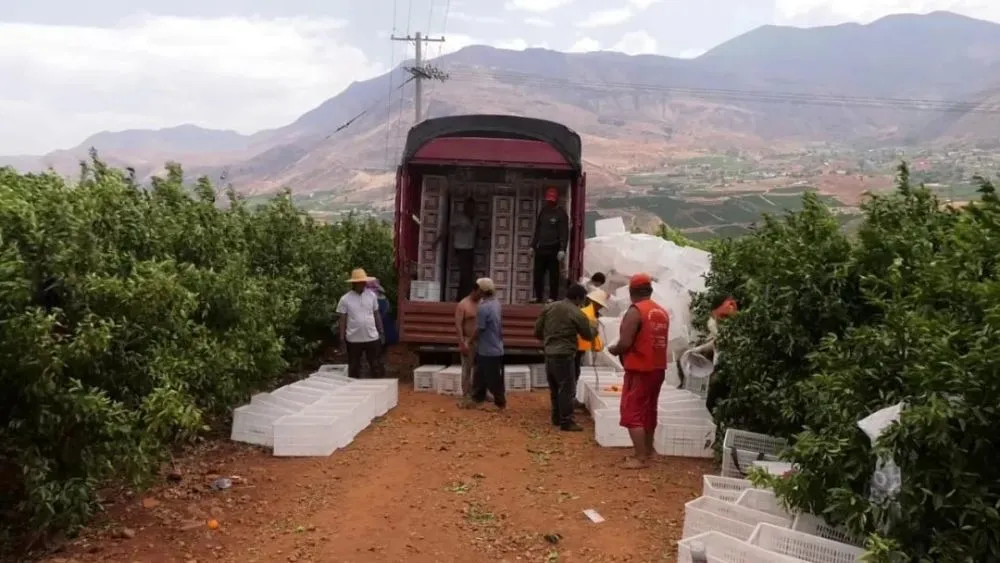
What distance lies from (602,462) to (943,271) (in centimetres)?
381

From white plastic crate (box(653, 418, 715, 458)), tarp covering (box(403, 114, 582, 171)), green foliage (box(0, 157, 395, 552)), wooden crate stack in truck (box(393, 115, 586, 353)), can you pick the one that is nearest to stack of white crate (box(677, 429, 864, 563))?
white plastic crate (box(653, 418, 715, 458))

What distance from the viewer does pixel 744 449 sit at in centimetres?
687

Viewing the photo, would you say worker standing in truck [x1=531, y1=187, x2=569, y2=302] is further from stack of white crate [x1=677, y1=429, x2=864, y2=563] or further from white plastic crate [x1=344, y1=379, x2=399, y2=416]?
stack of white crate [x1=677, y1=429, x2=864, y2=563]

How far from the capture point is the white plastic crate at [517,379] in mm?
11469

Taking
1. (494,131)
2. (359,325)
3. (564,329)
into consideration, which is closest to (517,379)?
(359,325)

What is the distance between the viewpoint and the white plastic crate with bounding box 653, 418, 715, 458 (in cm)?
779

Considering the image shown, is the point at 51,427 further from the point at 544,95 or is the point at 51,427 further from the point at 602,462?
the point at 544,95

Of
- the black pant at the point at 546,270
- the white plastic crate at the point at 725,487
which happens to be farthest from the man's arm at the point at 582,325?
the black pant at the point at 546,270

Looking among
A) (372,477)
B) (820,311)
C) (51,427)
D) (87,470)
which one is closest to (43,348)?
(51,427)

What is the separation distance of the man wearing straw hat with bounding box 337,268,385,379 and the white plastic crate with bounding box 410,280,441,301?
5.86ft

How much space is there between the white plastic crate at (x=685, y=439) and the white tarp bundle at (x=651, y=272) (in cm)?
374

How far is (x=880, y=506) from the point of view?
4102 mm

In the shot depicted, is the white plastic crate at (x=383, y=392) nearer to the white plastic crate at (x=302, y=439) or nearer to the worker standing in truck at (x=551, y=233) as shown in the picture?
the white plastic crate at (x=302, y=439)

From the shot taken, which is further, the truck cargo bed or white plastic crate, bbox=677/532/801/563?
the truck cargo bed
